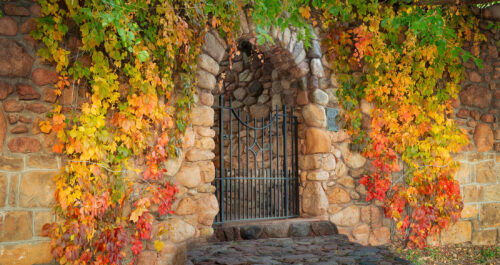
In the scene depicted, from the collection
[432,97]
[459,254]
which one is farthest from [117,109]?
[459,254]

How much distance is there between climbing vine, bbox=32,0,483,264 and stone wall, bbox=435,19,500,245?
0.29 metres

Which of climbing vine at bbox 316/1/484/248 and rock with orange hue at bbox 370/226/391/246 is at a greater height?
climbing vine at bbox 316/1/484/248

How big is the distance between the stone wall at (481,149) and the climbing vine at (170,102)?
0.95 ft

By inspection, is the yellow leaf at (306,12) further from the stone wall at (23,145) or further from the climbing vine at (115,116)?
the stone wall at (23,145)

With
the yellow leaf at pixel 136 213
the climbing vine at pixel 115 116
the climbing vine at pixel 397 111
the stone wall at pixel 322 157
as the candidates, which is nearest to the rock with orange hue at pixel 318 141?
the stone wall at pixel 322 157

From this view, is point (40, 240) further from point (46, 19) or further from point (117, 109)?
point (46, 19)

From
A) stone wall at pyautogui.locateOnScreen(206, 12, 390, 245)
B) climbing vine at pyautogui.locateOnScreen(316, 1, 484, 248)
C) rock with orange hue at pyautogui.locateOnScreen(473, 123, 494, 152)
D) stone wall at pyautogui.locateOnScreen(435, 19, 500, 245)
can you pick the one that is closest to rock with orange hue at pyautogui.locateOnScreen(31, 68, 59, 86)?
stone wall at pyautogui.locateOnScreen(206, 12, 390, 245)

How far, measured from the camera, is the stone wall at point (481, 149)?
5121mm

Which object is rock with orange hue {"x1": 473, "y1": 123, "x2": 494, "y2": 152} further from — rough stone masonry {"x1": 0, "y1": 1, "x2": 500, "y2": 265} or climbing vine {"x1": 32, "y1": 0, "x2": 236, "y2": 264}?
climbing vine {"x1": 32, "y1": 0, "x2": 236, "y2": 264}

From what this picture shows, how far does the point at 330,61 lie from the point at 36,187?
3.23 metres

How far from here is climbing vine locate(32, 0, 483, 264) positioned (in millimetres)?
2805

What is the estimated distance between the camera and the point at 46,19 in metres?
2.75

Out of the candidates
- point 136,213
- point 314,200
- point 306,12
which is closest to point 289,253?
point 314,200

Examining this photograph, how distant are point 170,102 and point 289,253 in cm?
162
